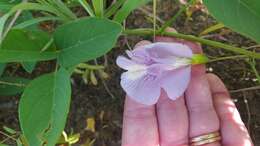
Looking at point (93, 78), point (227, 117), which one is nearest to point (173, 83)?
point (227, 117)

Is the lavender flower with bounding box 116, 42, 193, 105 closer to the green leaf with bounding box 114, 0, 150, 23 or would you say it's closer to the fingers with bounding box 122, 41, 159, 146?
the green leaf with bounding box 114, 0, 150, 23

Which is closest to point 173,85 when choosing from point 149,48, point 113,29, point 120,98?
point 149,48

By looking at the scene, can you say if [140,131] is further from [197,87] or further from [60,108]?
[60,108]

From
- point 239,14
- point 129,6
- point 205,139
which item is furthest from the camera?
point 205,139

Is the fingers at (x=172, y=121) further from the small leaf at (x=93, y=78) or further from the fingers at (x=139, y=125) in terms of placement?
the small leaf at (x=93, y=78)

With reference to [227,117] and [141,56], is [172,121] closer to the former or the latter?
[227,117]

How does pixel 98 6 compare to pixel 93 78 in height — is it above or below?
above
